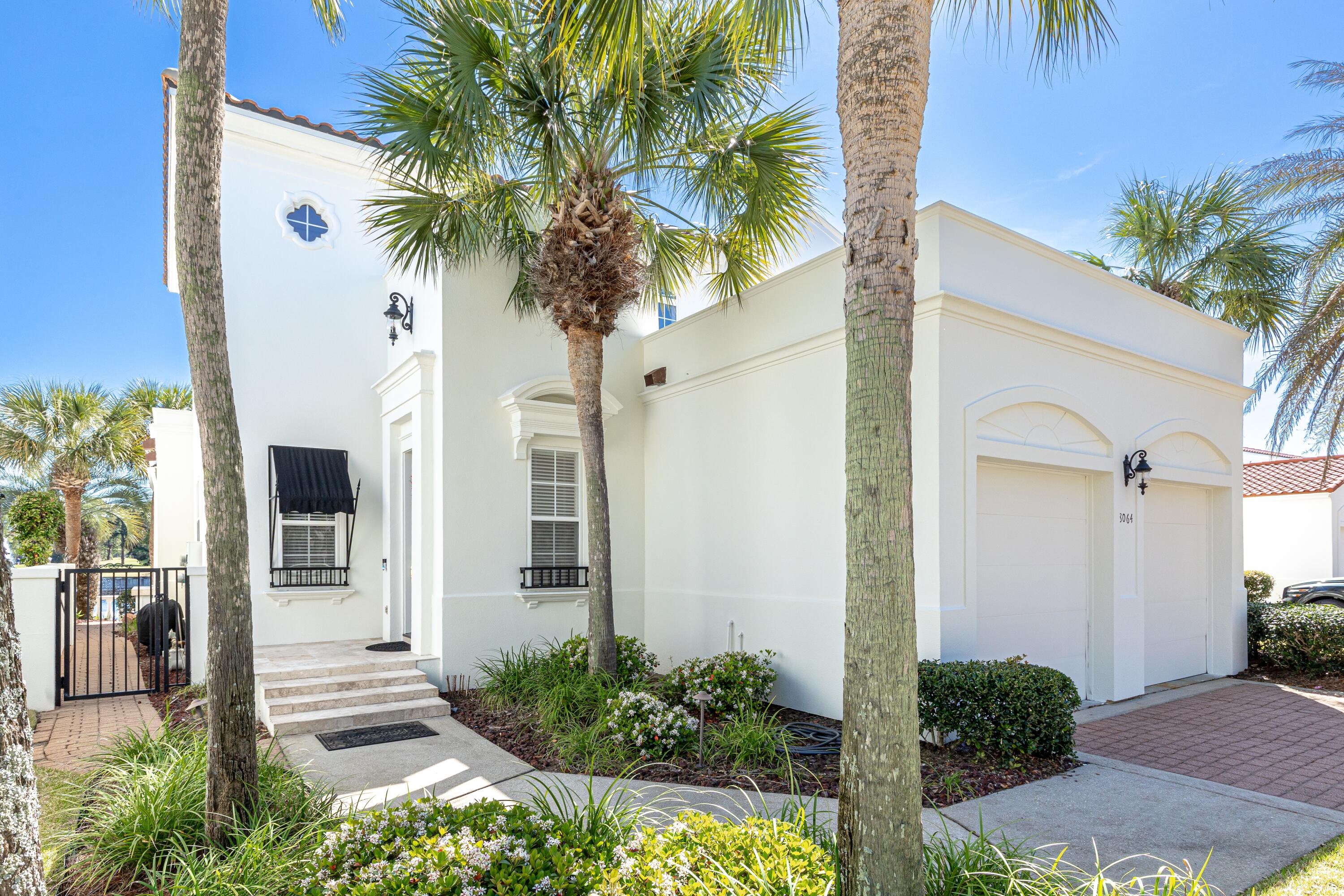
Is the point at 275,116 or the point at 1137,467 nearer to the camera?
the point at 1137,467

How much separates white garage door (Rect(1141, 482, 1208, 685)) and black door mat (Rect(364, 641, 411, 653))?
29.6ft

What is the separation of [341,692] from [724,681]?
13.2 feet

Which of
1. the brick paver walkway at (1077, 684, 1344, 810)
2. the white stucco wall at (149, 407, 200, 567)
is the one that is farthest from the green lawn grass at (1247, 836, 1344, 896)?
the white stucco wall at (149, 407, 200, 567)

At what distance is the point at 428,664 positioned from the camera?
28.2ft

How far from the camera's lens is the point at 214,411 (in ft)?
13.5

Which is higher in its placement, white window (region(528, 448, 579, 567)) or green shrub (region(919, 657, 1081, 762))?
white window (region(528, 448, 579, 567))

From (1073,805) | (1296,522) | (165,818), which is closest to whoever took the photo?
(165,818)

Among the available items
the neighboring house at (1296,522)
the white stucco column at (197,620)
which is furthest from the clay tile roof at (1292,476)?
the white stucco column at (197,620)

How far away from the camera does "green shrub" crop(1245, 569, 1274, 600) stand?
17081mm

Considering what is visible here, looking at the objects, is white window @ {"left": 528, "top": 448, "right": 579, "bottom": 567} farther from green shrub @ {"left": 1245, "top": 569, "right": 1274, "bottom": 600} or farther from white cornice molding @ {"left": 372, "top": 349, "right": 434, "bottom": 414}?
green shrub @ {"left": 1245, "top": 569, "right": 1274, "bottom": 600}

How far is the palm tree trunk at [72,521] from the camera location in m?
18.9

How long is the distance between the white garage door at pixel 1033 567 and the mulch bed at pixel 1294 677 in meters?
3.49

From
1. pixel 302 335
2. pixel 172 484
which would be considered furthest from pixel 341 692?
pixel 172 484

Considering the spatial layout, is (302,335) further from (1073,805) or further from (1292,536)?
(1292,536)
